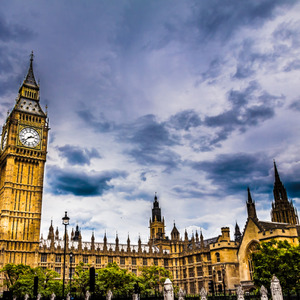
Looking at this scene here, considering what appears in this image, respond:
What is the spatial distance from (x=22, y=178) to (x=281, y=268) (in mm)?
66513

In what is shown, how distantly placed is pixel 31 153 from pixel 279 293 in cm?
7546

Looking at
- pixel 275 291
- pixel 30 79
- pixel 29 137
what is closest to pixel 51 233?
pixel 29 137


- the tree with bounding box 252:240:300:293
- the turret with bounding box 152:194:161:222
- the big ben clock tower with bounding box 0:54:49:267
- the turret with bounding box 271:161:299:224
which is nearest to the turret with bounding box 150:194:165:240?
the turret with bounding box 152:194:161:222

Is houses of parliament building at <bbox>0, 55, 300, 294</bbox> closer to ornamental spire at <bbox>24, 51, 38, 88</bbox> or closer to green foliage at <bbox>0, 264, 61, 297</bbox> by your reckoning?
ornamental spire at <bbox>24, 51, 38, 88</bbox>

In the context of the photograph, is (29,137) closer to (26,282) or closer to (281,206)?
(26,282)

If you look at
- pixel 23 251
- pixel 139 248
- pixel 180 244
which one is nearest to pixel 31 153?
pixel 23 251

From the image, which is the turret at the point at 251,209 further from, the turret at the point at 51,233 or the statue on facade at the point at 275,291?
the turret at the point at 51,233

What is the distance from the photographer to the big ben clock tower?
85.2m

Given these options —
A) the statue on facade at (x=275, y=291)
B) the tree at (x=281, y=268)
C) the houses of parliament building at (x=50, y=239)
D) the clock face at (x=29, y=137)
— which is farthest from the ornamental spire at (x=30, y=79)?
the statue on facade at (x=275, y=291)

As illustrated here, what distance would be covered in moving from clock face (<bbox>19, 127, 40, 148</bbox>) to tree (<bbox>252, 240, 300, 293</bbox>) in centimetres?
6634

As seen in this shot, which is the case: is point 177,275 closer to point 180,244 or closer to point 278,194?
point 180,244

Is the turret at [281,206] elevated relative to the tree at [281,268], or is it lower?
elevated

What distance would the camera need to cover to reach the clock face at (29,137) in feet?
312

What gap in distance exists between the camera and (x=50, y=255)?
3497 inches
